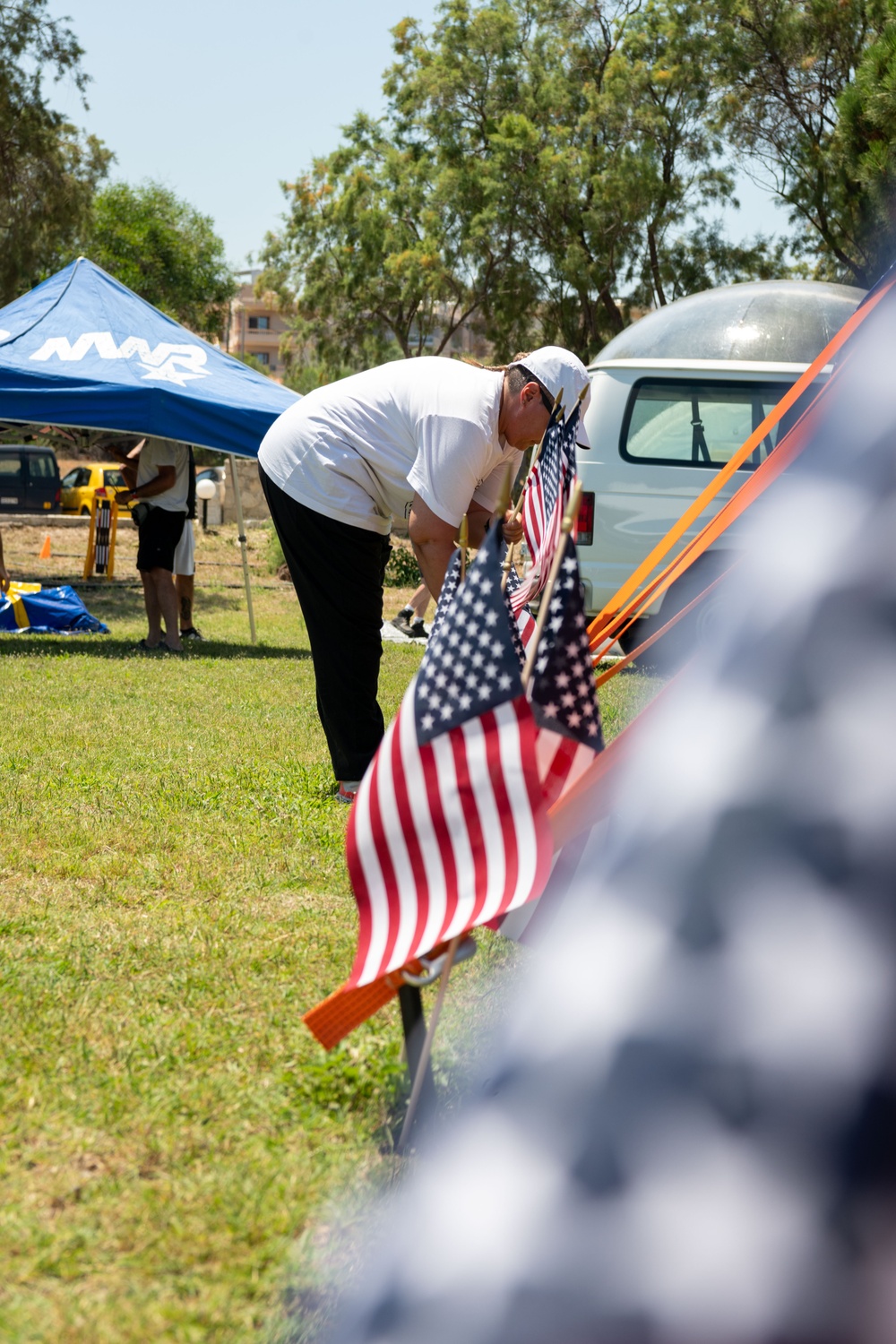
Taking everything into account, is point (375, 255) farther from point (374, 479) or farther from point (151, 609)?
point (374, 479)

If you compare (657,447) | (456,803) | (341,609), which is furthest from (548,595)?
(657,447)

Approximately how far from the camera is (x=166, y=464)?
10.4 meters

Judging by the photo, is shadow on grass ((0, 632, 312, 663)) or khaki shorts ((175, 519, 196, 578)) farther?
khaki shorts ((175, 519, 196, 578))

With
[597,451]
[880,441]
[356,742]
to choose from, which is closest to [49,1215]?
[880,441]

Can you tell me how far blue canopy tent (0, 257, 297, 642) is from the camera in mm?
9766

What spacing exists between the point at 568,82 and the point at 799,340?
1967 centimetres

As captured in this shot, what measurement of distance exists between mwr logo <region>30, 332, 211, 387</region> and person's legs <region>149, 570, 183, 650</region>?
1.54 metres

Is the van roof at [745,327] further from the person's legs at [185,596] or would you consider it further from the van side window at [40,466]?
the van side window at [40,466]

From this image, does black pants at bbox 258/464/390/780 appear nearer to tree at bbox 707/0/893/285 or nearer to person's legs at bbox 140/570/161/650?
person's legs at bbox 140/570/161/650

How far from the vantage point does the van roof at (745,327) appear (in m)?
9.69

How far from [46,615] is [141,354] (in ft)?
9.09

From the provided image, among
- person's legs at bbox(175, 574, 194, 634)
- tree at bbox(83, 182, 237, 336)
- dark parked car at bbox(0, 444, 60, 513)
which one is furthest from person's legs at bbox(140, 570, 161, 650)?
tree at bbox(83, 182, 237, 336)

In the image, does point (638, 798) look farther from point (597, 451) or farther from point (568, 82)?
point (568, 82)

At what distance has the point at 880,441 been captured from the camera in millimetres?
941
